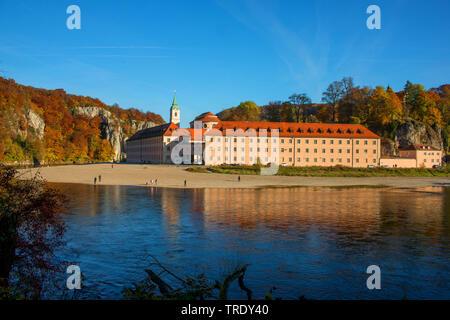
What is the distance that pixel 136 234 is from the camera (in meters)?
23.3

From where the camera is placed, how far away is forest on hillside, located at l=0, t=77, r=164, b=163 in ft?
338

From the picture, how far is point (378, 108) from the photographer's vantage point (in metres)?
116

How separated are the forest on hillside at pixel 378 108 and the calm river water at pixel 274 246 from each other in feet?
278

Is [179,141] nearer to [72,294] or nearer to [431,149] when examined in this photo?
[431,149]

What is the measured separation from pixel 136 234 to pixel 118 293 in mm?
10497

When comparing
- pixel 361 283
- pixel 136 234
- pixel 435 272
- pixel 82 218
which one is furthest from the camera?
pixel 82 218

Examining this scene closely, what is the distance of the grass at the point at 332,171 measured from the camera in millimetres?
84000

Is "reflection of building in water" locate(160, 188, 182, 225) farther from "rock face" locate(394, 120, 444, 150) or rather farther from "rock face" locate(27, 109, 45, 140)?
"rock face" locate(27, 109, 45, 140)

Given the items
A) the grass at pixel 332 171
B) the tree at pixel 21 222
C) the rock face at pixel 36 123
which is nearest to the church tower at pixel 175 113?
the rock face at pixel 36 123

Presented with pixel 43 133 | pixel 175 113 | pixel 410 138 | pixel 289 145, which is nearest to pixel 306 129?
pixel 289 145

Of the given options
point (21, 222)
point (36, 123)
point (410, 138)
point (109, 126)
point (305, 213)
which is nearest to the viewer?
point (21, 222)

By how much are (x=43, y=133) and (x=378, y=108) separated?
110 meters

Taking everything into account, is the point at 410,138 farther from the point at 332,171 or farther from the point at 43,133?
the point at 43,133
